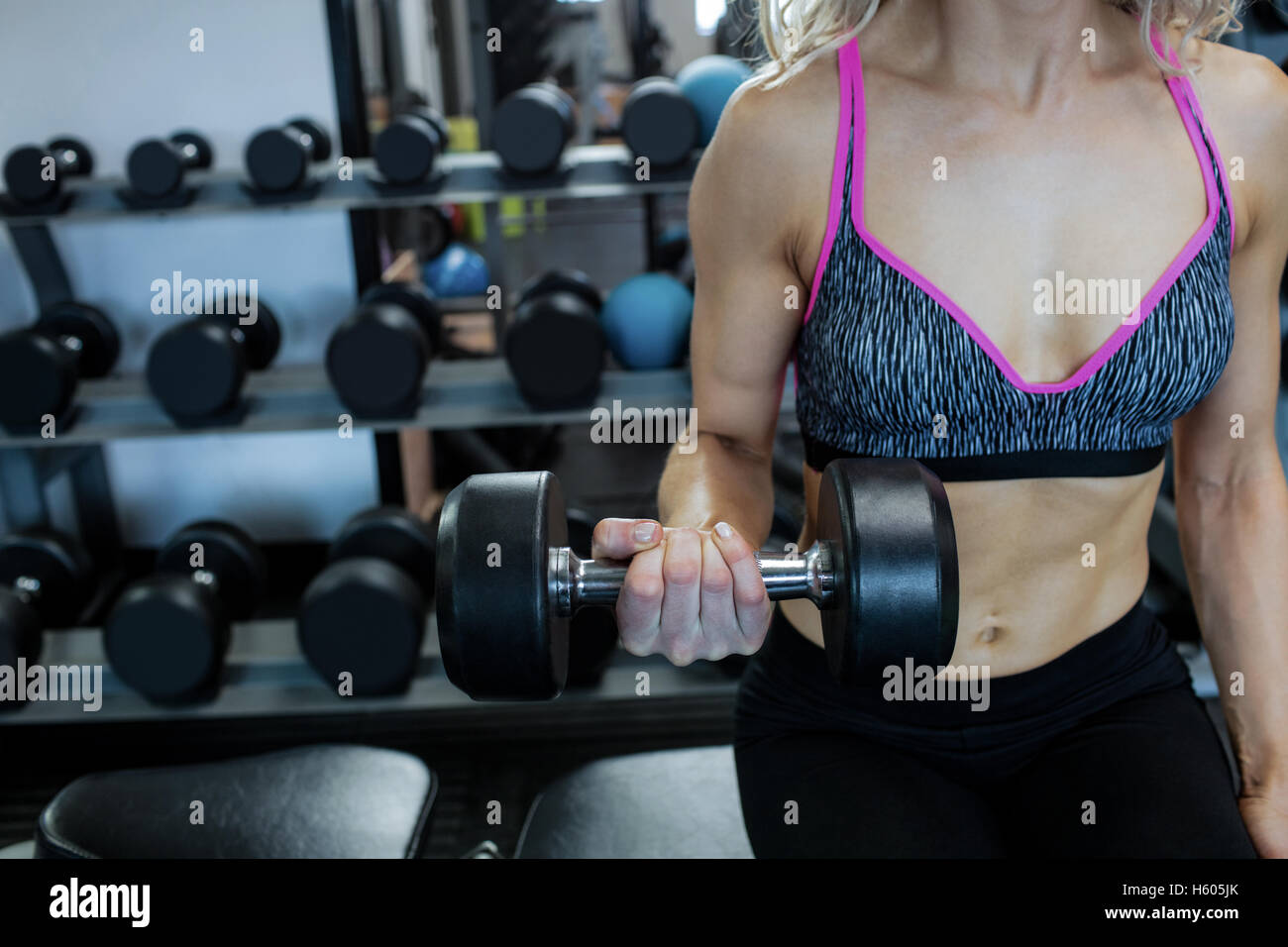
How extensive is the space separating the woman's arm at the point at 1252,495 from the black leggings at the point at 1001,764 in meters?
0.05

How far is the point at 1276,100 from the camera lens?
1.02m

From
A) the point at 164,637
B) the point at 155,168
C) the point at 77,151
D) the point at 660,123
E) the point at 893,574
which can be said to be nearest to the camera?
the point at 893,574

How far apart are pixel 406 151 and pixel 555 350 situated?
51 cm

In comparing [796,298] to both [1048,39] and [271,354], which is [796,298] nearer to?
[1048,39]

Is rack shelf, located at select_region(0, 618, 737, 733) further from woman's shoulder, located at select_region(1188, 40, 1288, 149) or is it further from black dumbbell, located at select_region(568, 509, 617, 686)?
woman's shoulder, located at select_region(1188, 40, 1288, 149)

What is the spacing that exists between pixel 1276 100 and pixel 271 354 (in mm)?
2326

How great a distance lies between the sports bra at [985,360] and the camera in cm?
98

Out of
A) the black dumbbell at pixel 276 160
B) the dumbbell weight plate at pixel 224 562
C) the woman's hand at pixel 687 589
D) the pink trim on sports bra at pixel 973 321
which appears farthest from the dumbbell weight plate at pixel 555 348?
the woman's hand at pixel 687 589

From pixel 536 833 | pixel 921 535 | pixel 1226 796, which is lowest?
pixel 536 833

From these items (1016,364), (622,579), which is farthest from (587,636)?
(622,579)

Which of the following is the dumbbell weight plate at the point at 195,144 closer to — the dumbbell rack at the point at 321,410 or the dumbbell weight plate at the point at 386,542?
the dumbbell rack at the point at 321,410

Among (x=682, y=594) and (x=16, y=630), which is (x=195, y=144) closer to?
(x=16, y=630)

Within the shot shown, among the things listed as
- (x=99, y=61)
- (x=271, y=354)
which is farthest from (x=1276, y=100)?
(x=99, y=61)

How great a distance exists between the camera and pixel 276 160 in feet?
7.65
